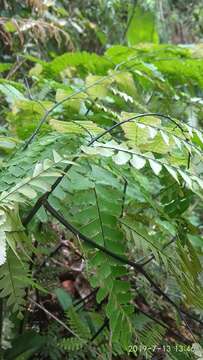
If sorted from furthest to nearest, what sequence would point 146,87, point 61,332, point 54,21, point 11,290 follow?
point 54,21
point 146,87
point 61,332
point 11,290

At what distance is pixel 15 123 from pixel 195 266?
2.16 feet

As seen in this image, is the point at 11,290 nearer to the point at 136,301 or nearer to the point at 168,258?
the point at 168,258

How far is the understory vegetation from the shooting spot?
83cm

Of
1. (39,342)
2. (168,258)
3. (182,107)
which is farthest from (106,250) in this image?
(182,107)

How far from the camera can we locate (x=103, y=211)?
2.90ft

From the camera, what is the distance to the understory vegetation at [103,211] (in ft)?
2.72

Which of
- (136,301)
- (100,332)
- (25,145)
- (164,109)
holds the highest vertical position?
(25,145)

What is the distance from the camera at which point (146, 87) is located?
1.64 meters

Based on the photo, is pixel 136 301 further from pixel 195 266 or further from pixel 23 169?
pixel 23 169

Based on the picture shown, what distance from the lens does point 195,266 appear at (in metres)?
0.95

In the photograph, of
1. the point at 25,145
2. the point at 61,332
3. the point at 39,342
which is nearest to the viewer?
the point at 25,145

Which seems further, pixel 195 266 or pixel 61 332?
pixel 61 332

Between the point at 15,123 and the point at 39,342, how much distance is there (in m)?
0.59

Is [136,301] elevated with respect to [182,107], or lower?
lower
